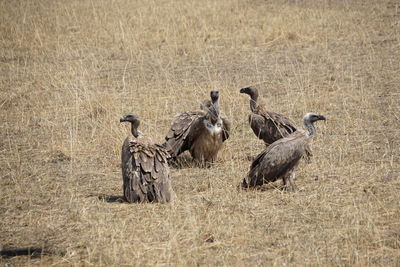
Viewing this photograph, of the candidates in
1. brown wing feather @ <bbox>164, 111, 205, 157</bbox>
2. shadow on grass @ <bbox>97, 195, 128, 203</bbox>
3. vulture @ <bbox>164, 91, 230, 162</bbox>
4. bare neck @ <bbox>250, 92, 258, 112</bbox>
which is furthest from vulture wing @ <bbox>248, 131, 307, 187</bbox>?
bare neck @ <bbox>250, 92, 258, 112</bbox>

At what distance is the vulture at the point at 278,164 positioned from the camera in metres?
7.32

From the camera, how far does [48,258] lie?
5766mm

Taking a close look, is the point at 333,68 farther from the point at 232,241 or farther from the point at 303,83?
the point at 232,241

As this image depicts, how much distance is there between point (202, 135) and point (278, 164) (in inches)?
63.1

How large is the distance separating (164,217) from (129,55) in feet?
26.9

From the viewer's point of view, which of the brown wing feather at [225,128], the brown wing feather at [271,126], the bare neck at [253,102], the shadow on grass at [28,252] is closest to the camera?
→ the shadow on grass at [28,252]

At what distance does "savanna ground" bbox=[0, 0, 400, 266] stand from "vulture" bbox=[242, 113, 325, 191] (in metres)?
0.15

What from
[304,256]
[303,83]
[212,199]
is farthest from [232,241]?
[303,83]

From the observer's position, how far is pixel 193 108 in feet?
35.2

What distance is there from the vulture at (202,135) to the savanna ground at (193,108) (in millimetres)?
242

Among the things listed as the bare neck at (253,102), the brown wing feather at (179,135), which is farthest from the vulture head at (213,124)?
the bare neck at (253,102)

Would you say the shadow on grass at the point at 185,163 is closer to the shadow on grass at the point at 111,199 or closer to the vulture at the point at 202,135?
the vulture at the point at 202,135

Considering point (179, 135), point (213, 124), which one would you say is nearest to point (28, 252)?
point (179, 135)

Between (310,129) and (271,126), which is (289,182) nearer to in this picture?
(310,129)
